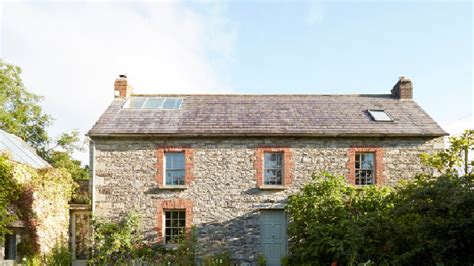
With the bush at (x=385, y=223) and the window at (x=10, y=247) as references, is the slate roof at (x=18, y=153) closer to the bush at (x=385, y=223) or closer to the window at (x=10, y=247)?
the window at (x=10, y=247)

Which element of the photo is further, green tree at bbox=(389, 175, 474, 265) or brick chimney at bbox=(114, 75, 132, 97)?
brick chimney at bbox=(114, 75, 132, 97)

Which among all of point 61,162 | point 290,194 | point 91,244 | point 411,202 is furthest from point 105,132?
point 61,162

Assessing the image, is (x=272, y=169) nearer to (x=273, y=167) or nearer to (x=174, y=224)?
(x=273, y=167)

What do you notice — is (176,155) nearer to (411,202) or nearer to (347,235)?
(347,235)

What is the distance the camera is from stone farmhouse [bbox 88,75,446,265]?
50.5 ft

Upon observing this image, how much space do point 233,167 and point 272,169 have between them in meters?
1.48

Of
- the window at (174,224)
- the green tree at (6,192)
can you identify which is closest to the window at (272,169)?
the window at (174,224)

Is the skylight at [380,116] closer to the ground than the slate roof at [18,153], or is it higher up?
higher up

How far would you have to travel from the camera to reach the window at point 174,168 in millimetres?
15742

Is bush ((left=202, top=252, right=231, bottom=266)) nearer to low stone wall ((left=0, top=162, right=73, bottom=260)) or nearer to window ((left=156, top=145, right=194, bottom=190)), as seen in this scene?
window ((left=156, top=145, right=194, bottom=190))

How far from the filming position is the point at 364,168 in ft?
52.2

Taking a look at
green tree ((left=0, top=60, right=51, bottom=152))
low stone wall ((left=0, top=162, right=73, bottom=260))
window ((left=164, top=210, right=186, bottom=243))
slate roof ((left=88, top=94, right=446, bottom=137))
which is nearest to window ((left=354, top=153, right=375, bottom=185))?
slate roof ((left=88, top=94, right=446, bottom=137))

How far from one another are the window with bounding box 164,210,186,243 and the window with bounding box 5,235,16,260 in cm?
498

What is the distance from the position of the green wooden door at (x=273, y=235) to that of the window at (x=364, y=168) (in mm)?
3208
